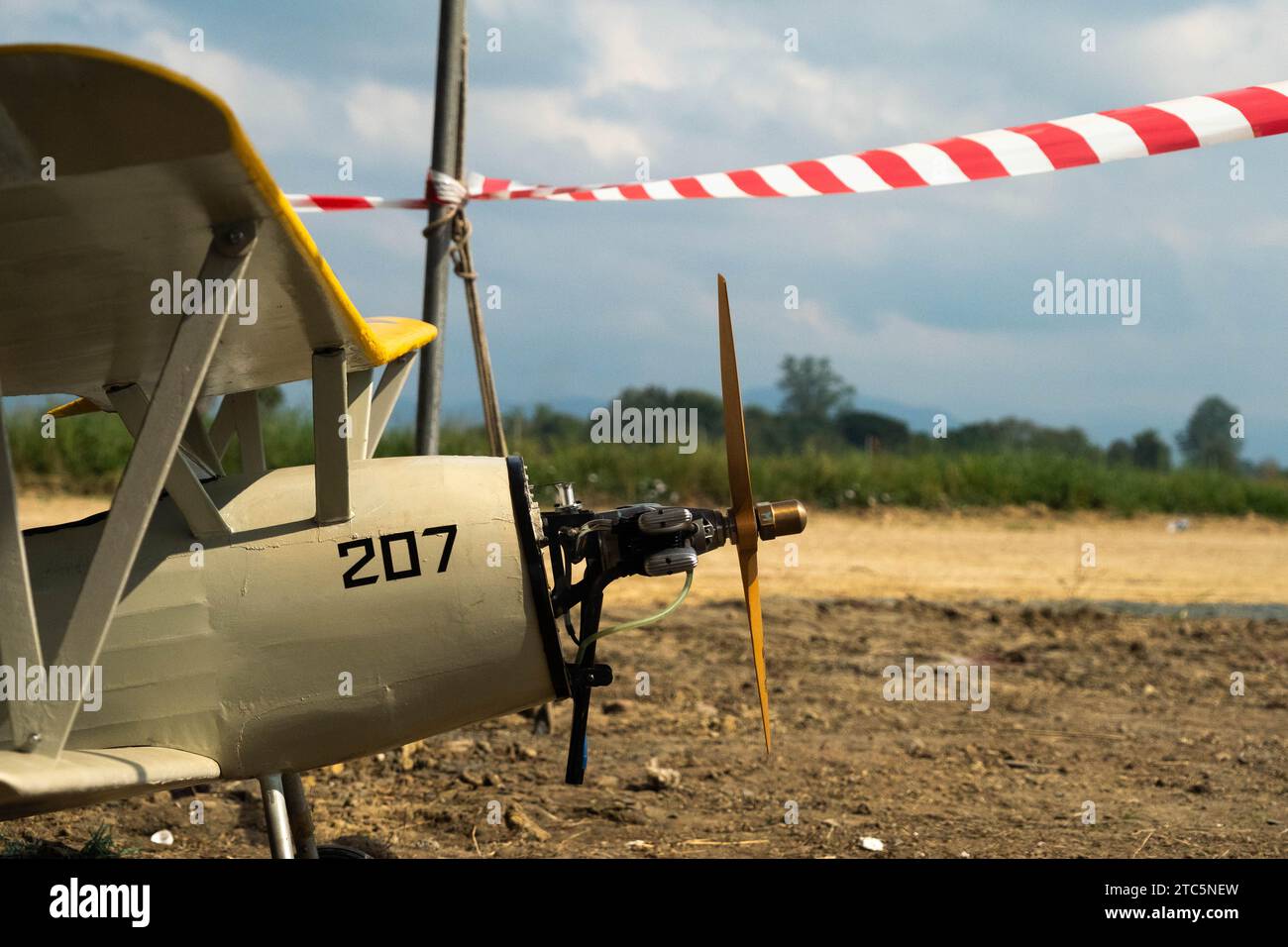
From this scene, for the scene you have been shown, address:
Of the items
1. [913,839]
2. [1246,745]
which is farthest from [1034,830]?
[1246,745]

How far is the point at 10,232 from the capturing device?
2.72m

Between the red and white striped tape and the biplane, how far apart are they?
2.18 m

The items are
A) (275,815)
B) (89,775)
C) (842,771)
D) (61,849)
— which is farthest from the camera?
(842,771)

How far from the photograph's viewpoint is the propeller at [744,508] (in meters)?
3.77

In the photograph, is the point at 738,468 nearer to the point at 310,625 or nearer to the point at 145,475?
the point at 310,625

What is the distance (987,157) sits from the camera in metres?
5.25

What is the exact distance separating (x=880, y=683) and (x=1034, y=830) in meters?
2.62

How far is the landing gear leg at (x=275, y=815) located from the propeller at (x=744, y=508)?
60.1 inches

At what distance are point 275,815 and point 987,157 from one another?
4.02 metres

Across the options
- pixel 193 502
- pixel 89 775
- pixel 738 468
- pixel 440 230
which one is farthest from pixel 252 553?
pixel 440 230

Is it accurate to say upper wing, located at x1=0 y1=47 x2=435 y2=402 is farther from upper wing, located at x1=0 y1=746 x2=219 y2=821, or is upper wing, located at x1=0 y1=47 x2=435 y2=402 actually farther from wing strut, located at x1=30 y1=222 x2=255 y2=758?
upper wing, located at x1=0 y1=746 x2=219 y2=821

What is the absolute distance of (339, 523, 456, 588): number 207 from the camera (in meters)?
3.52

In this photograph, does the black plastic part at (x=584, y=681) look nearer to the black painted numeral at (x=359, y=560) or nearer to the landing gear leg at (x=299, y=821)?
the black painted numeral at (x=359, y=560)

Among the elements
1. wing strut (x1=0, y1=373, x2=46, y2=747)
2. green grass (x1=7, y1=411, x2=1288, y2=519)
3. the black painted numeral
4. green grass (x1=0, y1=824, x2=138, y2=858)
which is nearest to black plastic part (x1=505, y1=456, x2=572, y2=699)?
the black painted numeral
